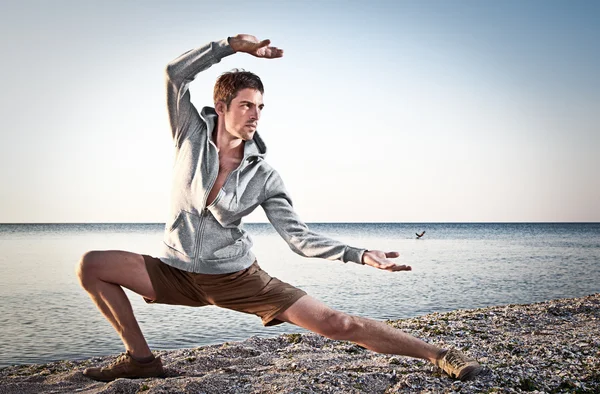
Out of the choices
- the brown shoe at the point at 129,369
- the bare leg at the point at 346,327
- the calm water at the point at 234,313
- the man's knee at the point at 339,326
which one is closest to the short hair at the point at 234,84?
the bare leg at the point at 346,327

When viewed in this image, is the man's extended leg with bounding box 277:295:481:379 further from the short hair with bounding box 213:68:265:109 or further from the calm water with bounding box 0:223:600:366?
the calm water with bounding box 0:223:600:366

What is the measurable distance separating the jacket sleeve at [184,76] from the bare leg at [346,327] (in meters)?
1.35

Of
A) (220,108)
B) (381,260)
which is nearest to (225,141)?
(220,108)

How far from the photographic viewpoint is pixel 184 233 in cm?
352

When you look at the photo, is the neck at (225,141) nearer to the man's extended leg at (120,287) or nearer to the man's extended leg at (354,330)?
the man's extended leg at (120,287)

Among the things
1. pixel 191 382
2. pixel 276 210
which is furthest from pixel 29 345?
pixel 276 210

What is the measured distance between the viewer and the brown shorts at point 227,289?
138 inches

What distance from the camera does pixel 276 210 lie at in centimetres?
369

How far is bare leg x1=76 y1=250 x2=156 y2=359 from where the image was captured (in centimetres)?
352

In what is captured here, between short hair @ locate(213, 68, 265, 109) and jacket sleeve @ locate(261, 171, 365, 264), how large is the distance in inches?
22.1

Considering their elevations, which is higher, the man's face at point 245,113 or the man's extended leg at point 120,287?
the man's face at point 245,113

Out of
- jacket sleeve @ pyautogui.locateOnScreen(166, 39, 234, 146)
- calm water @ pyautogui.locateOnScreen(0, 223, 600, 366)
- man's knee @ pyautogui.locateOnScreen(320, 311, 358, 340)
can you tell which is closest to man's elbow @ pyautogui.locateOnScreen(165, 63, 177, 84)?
jacket sleeve @ pyautogui.locateOnScreen(166, 39, 234, 146)

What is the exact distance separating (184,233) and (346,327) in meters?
1.16

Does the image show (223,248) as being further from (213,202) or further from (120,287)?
(120,287)
